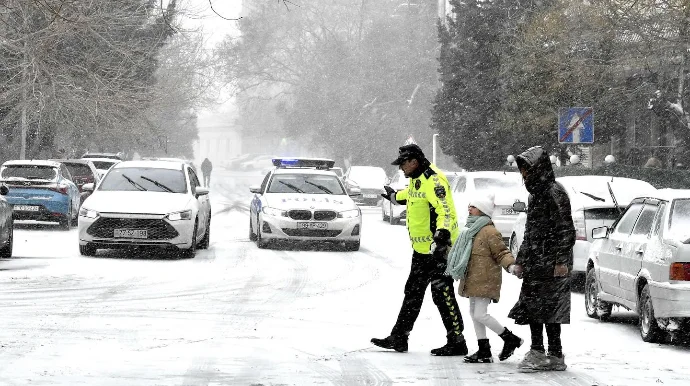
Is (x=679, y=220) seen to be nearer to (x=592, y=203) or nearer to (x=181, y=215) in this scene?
(x=592, y=203)

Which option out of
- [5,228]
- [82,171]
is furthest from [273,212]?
[82,171]

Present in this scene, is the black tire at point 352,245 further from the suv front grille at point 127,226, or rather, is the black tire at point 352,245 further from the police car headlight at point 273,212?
the suv front grille at point 127,226

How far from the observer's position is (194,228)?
67.7 feet

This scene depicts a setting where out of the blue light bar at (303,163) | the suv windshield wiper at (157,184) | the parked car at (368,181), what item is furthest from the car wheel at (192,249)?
the parked car at (368,181)

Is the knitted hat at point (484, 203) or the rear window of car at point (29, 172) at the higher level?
the rear window of car at point (29, 172)

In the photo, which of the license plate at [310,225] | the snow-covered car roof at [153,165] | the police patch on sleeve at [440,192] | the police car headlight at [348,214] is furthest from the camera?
the police car headlight at [348,214]

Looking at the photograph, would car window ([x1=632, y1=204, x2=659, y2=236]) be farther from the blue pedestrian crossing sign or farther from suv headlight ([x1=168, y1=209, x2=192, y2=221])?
the blue pedestrian crossing sign

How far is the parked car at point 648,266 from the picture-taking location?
36.0ft

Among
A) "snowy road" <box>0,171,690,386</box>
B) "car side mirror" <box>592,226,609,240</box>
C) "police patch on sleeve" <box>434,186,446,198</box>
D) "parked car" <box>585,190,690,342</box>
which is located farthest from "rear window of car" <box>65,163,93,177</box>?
"police patch on sleeve" <box>434,186,446,198</box>

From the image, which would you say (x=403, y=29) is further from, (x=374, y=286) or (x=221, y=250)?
(x=374, y=286)

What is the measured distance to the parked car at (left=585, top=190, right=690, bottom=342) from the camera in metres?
11.0

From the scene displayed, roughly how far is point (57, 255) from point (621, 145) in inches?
1072

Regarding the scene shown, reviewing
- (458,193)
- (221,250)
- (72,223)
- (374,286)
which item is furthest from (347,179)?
(374,286)

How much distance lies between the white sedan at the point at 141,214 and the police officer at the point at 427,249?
9993 mm
